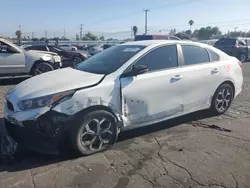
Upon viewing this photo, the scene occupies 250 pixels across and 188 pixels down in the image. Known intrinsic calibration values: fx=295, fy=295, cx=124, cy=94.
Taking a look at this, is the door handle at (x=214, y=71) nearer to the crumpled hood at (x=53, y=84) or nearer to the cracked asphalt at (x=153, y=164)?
the cracked asphalt at (x=153, y=164)

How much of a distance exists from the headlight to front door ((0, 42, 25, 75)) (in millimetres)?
6890

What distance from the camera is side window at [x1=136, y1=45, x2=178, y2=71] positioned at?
4.81m

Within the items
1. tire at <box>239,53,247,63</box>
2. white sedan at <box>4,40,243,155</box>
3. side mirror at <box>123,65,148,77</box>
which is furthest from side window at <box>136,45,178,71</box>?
tire at <box>239,53,247,63</box>

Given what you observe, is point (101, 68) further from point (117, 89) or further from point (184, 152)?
point (184, 152)

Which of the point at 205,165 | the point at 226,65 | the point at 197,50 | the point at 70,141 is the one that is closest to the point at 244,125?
the point at 226,65

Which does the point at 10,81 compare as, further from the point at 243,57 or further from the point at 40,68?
the point at 243,57

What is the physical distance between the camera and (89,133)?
4.13m

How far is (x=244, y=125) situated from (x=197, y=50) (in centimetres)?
166

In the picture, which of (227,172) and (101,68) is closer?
(227,172)

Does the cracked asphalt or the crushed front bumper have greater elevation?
the crushed front bumper

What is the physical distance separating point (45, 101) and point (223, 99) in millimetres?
3759

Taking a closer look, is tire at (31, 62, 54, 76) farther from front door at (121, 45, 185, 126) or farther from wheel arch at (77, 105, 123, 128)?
wheel arch at (77, 105, 123, 128)

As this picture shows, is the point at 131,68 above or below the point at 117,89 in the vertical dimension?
above

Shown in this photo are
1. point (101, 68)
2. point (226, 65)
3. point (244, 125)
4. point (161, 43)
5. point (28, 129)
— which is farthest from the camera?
point (226, 65)
